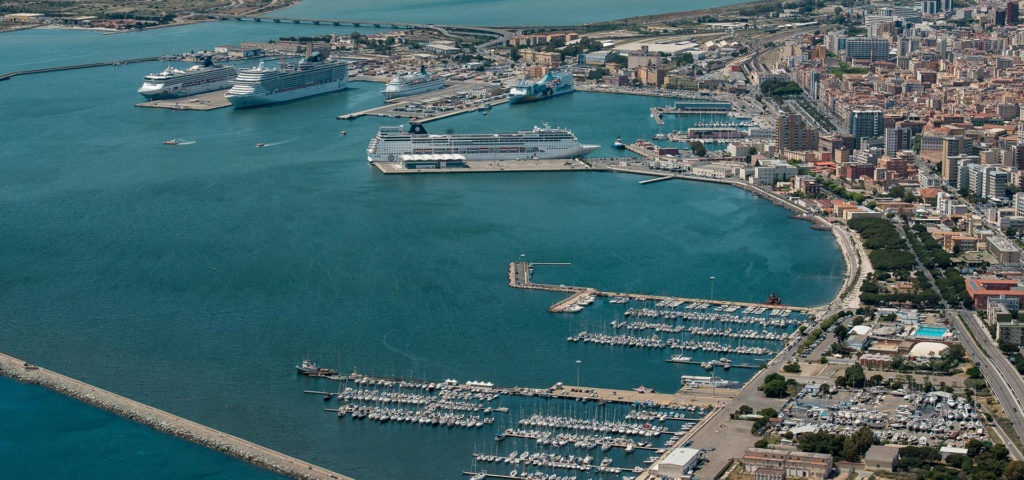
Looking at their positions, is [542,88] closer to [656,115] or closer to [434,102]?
[434,102]

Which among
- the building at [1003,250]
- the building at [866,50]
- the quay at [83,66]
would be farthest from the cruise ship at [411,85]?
the building at [1003,250]

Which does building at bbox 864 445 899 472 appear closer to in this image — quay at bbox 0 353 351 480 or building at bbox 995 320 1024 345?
building at bbox 995 320 1024 345

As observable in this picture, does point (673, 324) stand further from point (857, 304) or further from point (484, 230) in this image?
point (484, 230)

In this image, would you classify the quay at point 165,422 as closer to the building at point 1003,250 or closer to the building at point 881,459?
the building at point 881,459

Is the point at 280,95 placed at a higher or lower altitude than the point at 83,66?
lower

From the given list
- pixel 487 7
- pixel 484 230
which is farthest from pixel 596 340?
pixel 487 7

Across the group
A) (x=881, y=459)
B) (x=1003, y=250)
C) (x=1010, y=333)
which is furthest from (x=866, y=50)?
(x=881, y=459)

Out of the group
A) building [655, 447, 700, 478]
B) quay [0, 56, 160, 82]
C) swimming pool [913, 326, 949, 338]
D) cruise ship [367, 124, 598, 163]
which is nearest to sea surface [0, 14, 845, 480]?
cruise ship [367, 124, 598, 163]
